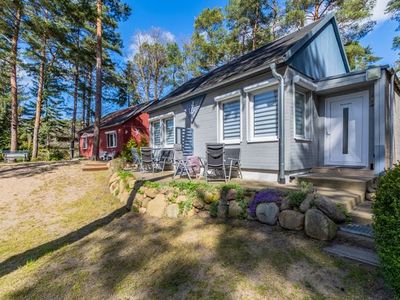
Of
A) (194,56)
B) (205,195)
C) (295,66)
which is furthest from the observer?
(194,56)

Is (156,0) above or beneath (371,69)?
above

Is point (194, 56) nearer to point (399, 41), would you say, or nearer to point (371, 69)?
point (399, 41)

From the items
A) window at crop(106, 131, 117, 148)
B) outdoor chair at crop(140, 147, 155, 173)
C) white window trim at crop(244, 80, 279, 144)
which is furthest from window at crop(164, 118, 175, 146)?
window at crop(106, 131, 117, 148)

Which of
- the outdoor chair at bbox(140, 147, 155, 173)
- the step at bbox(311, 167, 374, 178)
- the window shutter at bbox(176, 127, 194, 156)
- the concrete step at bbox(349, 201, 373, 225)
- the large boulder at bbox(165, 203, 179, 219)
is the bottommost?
the large boulder at bbox(165, 203, 179, 219)

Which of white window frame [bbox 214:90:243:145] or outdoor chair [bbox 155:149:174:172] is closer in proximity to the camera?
white window frame [bbox 214:90:243:145]

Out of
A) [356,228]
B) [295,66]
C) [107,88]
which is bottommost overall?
[356,228]

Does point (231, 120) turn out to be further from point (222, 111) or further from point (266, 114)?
point (266, 114)

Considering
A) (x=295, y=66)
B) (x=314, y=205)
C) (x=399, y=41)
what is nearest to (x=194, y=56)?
(x=399, y=41)

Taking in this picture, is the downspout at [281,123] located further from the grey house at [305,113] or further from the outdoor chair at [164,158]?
the outdoor chair at [164,158]

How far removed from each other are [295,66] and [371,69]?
5.35 feet

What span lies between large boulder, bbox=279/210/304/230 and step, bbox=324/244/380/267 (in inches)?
20.1

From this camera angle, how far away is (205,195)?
453 centimetres

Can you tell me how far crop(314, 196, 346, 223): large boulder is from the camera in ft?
10.7

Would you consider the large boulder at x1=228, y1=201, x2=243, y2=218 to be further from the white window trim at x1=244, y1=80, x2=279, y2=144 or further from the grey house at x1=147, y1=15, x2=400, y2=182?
the white window trim at x1=244, y1=80, x2=279, y2=144
